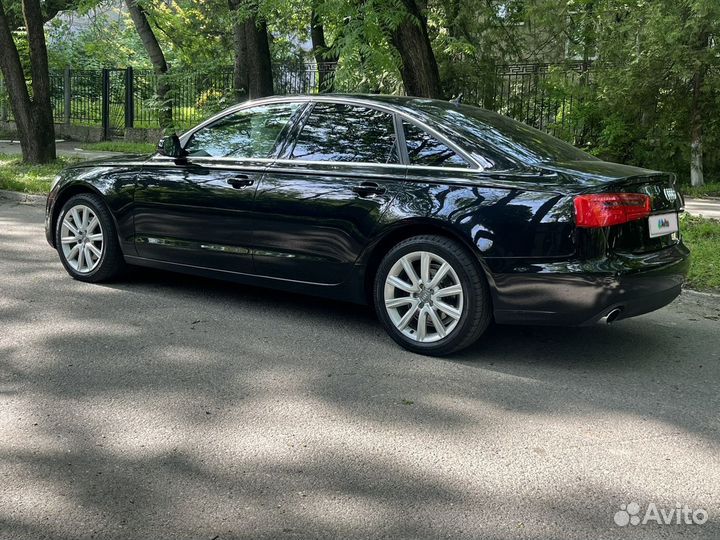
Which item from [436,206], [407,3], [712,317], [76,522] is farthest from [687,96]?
[76,522]

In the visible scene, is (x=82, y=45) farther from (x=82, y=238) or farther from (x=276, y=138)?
(x=276, y=138)

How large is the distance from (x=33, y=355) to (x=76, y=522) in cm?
222

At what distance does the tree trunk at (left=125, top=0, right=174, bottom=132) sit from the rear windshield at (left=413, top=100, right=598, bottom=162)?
15.5 m

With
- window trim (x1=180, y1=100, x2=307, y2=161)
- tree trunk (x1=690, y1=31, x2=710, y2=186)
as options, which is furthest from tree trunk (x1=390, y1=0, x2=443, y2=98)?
window trim (x1=180, y1=100, x2=307, y2=161)

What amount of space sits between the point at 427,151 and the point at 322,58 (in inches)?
709

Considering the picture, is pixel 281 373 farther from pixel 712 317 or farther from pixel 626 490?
pixel 712 317

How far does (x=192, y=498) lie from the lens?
344 centimetres

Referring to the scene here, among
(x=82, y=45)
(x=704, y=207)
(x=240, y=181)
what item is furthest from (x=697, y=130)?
(x=82, y=45)

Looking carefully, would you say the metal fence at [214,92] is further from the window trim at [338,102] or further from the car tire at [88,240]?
the window trim at [338,102]

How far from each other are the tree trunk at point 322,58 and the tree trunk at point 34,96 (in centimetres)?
506

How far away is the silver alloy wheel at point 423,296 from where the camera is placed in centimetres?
531

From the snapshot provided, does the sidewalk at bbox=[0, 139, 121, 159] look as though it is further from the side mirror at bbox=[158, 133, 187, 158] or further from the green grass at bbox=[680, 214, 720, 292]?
the green grass at bbox=[680, 214, 720, 292]

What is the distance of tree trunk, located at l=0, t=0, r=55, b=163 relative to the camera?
1578cm

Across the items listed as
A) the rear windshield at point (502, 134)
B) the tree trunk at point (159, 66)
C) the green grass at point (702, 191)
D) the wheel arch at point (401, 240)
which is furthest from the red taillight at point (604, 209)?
the tree trunk at point (159, 66)
